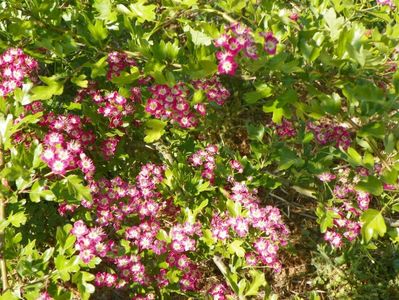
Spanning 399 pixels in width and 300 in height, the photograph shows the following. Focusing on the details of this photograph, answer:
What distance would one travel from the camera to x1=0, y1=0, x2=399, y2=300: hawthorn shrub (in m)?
1.64

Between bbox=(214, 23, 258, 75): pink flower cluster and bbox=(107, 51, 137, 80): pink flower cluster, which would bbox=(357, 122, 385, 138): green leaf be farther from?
bbox=(107, 51, 137, 80): pink flower cluster

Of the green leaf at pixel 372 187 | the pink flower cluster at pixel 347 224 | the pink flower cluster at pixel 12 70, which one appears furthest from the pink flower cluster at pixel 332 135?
the pink flower cluster at pixel 12 70

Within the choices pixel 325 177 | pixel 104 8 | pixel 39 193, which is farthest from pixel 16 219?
pixel 325 177

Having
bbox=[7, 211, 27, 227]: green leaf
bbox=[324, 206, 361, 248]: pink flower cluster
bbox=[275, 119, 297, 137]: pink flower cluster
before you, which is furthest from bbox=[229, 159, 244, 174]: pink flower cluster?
bbox=[7, 211, 27, 227]: green leaf

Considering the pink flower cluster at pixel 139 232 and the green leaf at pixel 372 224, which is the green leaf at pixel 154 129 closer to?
the pink flower cluster at pixel 139 232

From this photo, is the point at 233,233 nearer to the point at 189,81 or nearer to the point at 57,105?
the point at 189,81

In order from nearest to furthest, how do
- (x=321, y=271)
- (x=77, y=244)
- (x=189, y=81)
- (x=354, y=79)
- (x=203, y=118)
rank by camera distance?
(x=354, y=79) → (x=77, y=244) → (x=189, y=81) → (x=203, y=118) → (x=321, y=271)

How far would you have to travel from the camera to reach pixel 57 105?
2461 millimetres

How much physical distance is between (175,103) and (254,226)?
66 centimetres

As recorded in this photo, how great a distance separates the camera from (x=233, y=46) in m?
1.60

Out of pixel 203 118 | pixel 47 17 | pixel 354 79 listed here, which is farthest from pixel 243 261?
pixel 47 17

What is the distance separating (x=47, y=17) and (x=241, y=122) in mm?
1733

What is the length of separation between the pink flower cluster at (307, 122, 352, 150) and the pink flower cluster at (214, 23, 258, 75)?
0.82m

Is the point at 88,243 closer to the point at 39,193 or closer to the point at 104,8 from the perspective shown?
the point at 39,193
